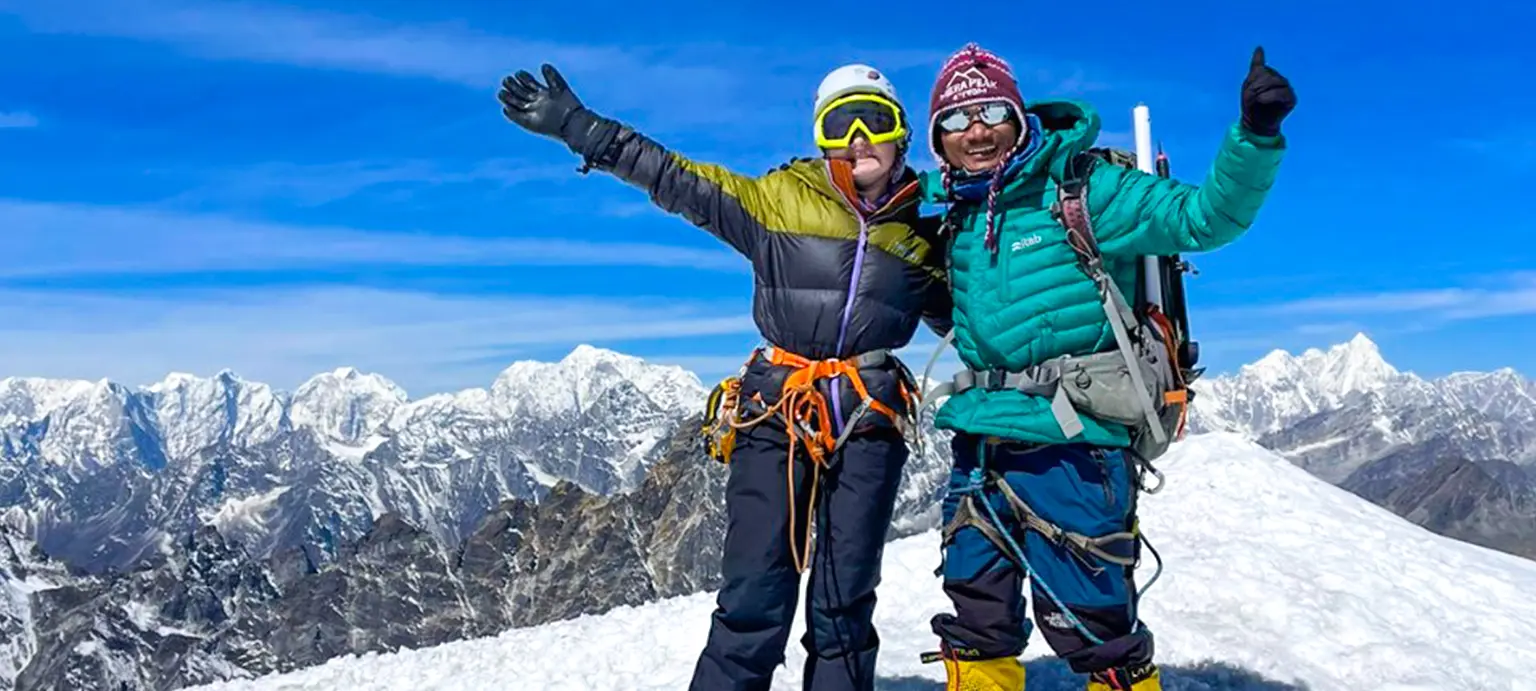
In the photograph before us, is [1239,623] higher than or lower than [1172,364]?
lower

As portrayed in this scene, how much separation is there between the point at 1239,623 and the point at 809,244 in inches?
306

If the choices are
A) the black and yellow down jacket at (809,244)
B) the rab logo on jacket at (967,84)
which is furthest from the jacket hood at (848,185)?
the rab logo on jacket at (967,84)

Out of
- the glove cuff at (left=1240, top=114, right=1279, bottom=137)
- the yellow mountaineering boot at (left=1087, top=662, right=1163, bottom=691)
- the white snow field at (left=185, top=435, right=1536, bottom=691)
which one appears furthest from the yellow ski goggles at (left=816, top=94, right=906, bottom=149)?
the white snow field at (left=185, top=435, right=1536, bottom=691)

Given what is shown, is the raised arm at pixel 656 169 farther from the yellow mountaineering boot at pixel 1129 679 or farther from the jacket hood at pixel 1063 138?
the yellow mountaineering boot at pixel 1129 679

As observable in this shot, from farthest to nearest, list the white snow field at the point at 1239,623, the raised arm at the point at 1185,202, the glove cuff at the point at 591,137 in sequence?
1. the white snow field at the point at 1239,623
2. the glove cuff at the point at 591,137
3. the raised arm at the point at 1185,202

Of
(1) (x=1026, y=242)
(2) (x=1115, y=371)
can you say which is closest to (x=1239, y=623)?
(2) (x=1115, y=371)

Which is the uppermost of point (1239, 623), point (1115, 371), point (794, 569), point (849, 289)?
point (849, 289)

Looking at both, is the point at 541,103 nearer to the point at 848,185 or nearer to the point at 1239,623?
the point at 848,185

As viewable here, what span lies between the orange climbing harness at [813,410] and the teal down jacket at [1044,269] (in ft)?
1.54

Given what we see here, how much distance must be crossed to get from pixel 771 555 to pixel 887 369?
1.51m

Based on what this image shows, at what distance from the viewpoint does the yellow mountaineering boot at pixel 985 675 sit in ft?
23.8

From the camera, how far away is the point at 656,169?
25.7 feet

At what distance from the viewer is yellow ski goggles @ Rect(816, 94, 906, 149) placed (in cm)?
769

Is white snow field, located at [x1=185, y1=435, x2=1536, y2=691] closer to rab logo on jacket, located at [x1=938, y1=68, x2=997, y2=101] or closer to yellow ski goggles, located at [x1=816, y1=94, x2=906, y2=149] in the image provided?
yellow ski goggles, located at [x1=816, y1=94, x2=906, y2=149]
